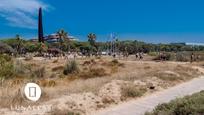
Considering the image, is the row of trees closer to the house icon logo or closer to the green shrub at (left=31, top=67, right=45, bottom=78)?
the green shrub at (left=31, top=67, right=45, bottom=78)

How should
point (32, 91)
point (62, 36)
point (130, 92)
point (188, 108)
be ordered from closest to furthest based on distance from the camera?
point (188, 108) → point (32, 91) → point (130, 92) → point (62, 36)

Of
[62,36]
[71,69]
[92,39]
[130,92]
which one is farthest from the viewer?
[92,39]

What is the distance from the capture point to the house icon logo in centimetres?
1466

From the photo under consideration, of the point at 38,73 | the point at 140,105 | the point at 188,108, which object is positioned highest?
the point at 188,108

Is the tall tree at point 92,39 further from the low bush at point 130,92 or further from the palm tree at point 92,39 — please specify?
the low bush at point 130,92

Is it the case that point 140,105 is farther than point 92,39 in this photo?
No

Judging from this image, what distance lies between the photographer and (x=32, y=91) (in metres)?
14.8

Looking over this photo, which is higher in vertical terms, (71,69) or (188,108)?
(188,108)

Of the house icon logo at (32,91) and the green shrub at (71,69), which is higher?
the house icon logo at (32,91)

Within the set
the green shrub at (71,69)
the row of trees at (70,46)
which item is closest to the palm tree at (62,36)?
the row of trees at (70,46)

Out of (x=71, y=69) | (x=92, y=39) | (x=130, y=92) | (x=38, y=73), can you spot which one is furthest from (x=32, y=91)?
(x=92, y=39)

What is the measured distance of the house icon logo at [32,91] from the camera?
48.1 feet

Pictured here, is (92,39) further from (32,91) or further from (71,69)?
(32,91)

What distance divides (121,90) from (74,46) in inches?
5036
